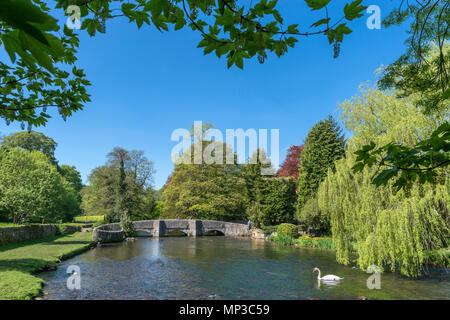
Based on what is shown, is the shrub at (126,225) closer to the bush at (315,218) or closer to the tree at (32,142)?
the bush at (315,218)

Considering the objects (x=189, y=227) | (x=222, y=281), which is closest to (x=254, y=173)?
(x=189, y=227)

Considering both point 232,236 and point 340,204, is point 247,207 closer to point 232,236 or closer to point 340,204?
point 232,236

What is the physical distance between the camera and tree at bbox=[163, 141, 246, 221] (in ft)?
123

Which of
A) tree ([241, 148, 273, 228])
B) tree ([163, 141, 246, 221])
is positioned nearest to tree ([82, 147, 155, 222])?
tree ([163, 141, 246, 221])

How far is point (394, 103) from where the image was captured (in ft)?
46.5

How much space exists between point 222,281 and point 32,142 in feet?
140

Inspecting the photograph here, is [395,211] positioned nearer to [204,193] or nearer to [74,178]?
[204,193]

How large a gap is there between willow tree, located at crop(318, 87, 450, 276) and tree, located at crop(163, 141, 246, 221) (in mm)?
24619

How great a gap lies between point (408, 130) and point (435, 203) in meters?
3.03

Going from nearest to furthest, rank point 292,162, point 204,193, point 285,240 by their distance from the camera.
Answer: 1. point 285,240
2. point 204,193
3. point 292,162

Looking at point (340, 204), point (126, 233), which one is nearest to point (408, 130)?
point (340, 204)

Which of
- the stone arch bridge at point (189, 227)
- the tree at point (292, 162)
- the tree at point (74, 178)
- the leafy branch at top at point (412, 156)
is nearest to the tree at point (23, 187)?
the stone arch bridge at point (189, 227)

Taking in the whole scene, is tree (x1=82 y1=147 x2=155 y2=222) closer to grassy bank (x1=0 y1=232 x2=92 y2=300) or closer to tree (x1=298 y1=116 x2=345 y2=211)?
grassy bank (x1=0 y1=232 x2=92 y2=300)

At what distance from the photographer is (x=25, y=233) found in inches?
807
